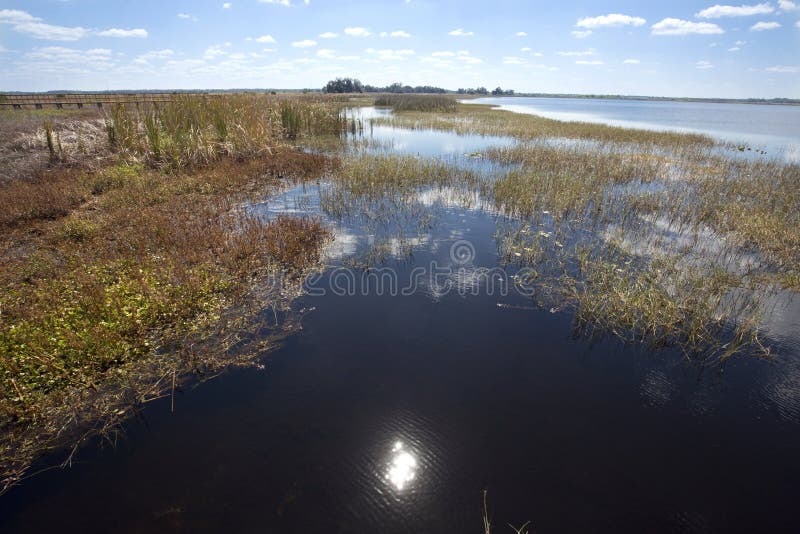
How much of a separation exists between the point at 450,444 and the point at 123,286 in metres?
6.42

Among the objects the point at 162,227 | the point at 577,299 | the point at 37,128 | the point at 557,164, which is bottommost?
the point at 577,299

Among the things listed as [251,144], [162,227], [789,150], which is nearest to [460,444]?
[162,227]

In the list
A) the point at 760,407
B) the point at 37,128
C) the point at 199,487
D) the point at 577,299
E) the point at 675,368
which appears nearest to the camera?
the point at 199,487

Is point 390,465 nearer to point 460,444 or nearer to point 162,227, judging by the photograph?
point 460,444

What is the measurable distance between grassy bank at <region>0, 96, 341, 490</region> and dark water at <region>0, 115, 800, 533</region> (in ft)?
2.28

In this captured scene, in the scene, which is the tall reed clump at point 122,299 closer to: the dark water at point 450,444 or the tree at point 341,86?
the dark water at point 450,444

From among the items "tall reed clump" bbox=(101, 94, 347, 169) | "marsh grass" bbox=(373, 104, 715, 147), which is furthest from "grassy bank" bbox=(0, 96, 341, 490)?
"marsh grass" bbox=(373, 104, 715, 147)

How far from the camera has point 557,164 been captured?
1758cm

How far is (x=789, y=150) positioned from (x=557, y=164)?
66.9 ft

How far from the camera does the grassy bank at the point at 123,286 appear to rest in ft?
15.3

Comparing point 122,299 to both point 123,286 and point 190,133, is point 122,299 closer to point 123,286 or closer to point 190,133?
point 123,286

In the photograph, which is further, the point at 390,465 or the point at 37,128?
the point at 37,128

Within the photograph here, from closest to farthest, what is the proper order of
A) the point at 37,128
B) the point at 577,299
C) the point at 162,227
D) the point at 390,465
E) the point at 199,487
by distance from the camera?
the point at 199,487, the point at 390,465, the point at 577,299, the point at 162,227, the point at 37,128

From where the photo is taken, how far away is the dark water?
3654 millimetres
